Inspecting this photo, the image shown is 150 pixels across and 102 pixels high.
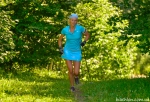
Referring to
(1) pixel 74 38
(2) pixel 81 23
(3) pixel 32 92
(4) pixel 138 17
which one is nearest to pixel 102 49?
(2) pixel 81 23

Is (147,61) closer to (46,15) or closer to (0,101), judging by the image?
(46,15)

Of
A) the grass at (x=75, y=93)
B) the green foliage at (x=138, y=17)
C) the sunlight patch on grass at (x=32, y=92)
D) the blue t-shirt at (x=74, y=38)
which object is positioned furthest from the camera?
the blue t-shirt at (x=74, y=38)

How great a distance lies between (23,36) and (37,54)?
42.9 inches

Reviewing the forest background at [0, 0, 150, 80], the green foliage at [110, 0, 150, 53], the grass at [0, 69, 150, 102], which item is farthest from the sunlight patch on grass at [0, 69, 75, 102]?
the green foliage at [110, 0, 150, 53]

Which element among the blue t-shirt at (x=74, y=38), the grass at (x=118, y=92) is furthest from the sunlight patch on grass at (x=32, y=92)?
the blue t-shirt at (x=74, y=38)

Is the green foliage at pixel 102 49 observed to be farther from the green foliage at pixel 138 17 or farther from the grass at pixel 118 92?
the grass at pixel 118 92

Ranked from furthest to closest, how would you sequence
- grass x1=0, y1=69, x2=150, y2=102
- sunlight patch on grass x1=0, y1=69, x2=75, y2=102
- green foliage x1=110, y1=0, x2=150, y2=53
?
green foliage x1=110, y1=0, x2=150, y2=53
sunlight patch on grass x1=0, y1=69, x2=75, y2=102
grass x1=0, y1=69, x2=150, y2=102

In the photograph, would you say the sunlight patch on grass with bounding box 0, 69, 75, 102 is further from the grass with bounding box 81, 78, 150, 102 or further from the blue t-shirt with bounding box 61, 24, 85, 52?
the blue t-shirt with bounding box 61, 24, 85, 52

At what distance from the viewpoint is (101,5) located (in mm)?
22312

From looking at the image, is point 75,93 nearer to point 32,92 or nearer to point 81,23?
point 32,92

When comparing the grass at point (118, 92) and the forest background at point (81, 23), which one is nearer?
the grass at point (118, 92)

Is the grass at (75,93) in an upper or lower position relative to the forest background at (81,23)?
lower

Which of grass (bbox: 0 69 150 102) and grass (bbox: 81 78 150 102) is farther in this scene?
grass (bbox: 0 69 150 102)

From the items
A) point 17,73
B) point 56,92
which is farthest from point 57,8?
point 56,92
